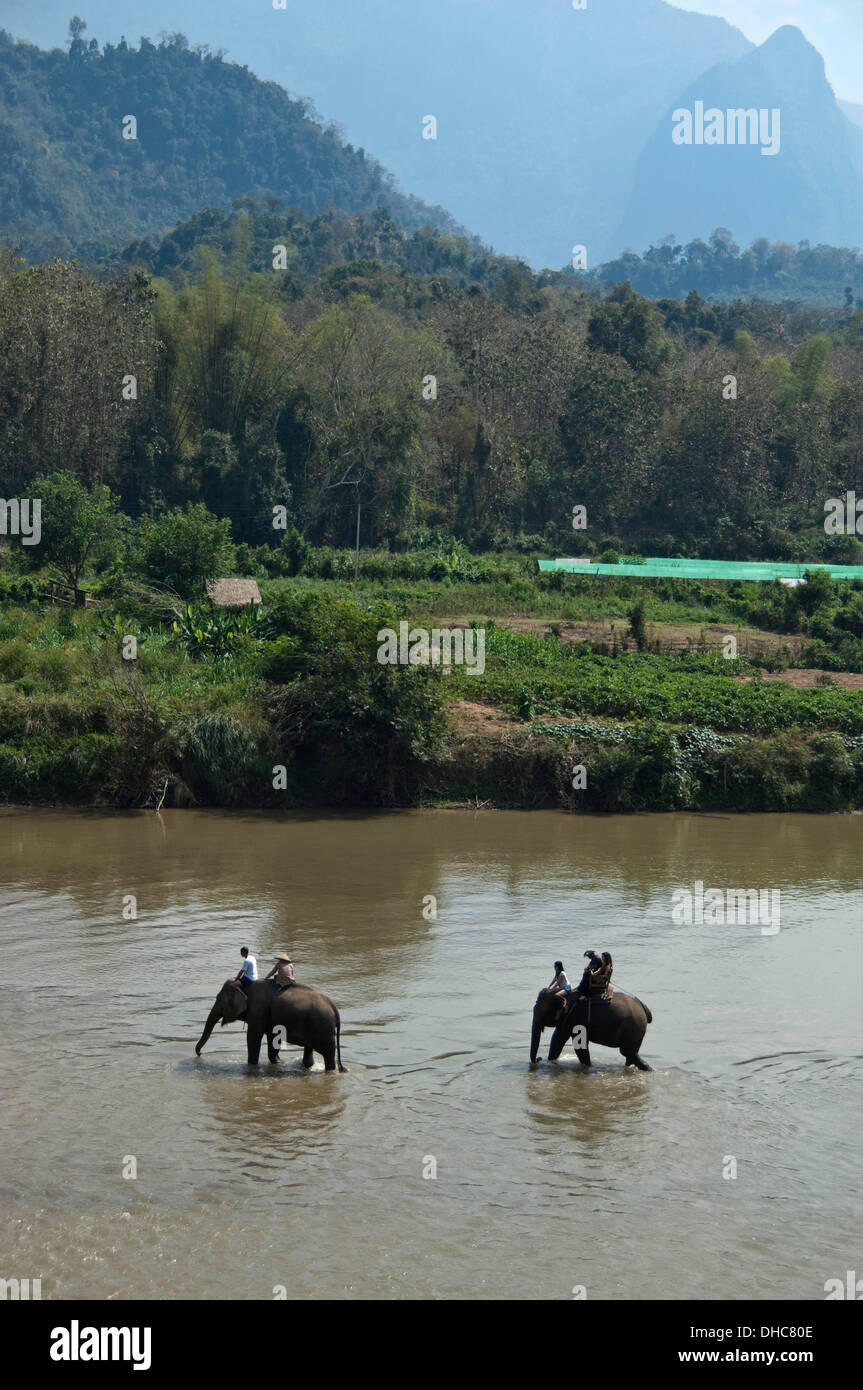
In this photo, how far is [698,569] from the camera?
4347 cm

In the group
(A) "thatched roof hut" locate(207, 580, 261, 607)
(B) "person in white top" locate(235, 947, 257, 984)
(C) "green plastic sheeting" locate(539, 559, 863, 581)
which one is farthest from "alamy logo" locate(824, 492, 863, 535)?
(B) "person in white top" locate(235, 947, 257, 984)

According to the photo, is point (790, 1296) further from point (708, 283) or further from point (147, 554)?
point (708, 283)

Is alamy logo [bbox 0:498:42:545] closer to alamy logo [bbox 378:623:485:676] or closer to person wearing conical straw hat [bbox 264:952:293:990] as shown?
alamy logo [bbox 378:623:485:676]

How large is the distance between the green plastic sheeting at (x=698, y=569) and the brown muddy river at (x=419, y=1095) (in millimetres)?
22291

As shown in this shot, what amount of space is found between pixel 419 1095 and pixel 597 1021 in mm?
1686

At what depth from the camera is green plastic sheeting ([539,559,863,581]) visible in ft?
137

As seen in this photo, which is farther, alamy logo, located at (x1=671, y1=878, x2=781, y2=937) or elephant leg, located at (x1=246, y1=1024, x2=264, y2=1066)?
alamy logo, located at (x1=671, y1=878, x2=781, y2=937)

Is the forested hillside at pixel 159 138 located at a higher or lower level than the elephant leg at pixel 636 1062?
higher

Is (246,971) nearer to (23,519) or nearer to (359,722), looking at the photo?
(359,722)

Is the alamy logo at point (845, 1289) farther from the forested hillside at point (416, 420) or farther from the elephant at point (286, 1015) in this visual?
the forested hillside at point (416, 420)

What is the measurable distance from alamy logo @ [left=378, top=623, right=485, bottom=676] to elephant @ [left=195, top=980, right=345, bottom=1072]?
11749mm

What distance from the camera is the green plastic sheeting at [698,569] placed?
41719mm

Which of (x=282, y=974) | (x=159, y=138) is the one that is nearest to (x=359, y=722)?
(x=282, y=974)
